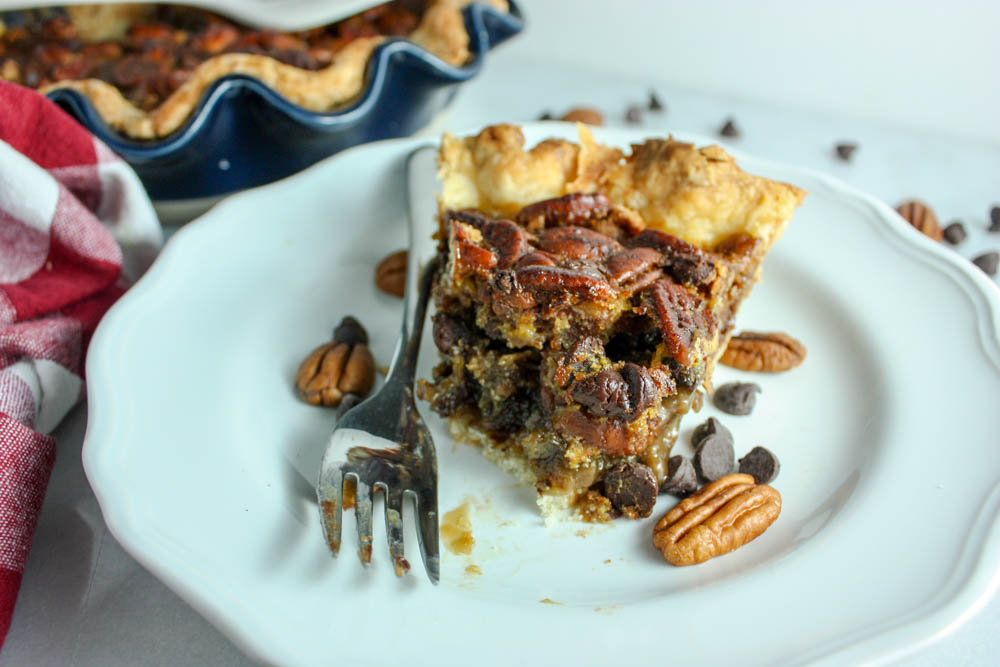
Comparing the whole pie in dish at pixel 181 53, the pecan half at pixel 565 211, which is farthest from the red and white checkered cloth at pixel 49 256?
the pecan half at pixel 565 211

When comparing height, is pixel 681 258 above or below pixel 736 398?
above

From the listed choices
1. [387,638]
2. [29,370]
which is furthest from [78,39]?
[387,638]

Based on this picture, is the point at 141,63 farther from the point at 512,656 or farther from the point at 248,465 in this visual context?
the point at 512,656

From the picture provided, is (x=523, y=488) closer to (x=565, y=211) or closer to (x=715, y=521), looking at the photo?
(x=715, y=521)

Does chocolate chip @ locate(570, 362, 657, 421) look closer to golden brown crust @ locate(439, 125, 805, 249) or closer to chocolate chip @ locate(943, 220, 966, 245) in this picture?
golden brown crust @ locate(439, 125, 805, 249)

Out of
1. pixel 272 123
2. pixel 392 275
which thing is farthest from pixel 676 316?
pixel 272 123

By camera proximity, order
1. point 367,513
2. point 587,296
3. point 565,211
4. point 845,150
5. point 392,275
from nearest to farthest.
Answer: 1. point 367,513
2. point 587,296
3. point 565,211
4. point 392,275
5. point 845,150

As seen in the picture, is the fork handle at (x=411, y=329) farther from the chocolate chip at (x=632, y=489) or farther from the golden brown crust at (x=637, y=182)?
the chocolate chip at (x=632, y=489)

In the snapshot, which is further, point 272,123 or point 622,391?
point 272,123

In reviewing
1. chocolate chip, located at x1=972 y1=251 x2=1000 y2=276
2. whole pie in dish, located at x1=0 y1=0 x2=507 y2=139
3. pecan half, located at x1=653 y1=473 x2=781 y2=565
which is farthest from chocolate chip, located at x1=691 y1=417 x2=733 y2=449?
whole pie in dish, located at x1=0 y1=0 x2=507 y2=139
